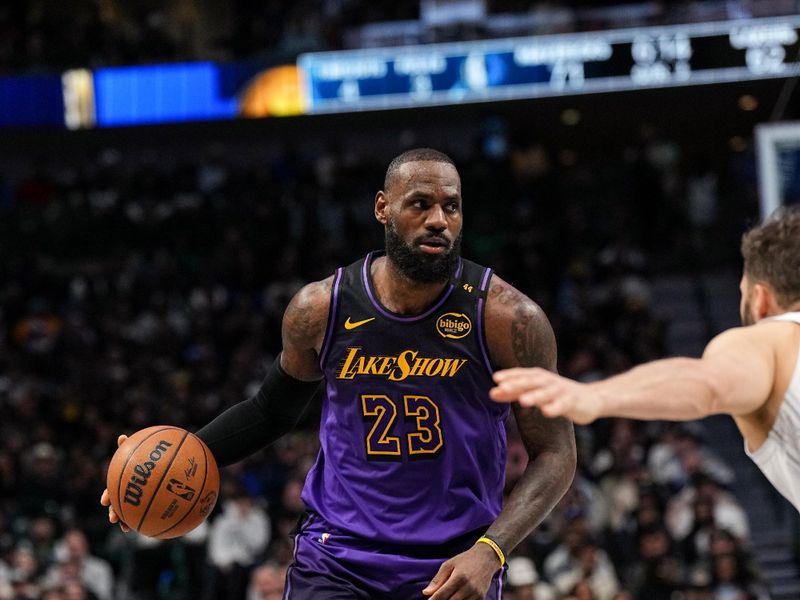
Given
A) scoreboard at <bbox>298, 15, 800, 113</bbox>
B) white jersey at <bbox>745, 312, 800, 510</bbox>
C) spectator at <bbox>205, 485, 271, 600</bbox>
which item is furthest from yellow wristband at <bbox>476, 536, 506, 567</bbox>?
scoreboard at <bbox>298, 15, 800, 113</bbox>

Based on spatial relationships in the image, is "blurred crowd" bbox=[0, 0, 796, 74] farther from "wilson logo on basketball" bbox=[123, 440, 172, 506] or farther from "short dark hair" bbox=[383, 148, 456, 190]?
"wilson logo on basketball" bbox=[123, 440, 172, 506]

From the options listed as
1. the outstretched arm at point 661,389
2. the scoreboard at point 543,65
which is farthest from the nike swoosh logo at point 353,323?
the scoreboard at point 543,65

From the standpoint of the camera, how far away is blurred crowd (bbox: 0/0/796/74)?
1548 centimetres

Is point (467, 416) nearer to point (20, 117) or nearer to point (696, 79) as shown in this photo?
point (696, 79)

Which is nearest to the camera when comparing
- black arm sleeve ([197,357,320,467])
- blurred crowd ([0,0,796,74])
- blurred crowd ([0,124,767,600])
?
black arm sleeve ([197,357,320,467])

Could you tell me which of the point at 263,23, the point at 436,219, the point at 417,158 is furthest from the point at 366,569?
the point at 263,23

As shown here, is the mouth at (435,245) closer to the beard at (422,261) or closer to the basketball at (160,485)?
the beard at (422,261)

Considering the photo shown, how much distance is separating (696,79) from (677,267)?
390 centimetres

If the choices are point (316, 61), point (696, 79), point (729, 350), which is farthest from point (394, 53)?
point (729, 350)

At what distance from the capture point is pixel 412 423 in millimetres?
4434

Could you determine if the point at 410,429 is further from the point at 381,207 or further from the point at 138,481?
the point at 138,481

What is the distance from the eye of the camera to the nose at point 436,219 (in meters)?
4.45

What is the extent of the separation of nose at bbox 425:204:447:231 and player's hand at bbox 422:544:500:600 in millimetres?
1122

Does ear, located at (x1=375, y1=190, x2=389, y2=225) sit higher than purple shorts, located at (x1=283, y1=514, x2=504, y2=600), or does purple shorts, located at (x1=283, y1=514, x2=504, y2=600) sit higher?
ear, located at (x1=375, y1=190, x2=389, y2=225)
